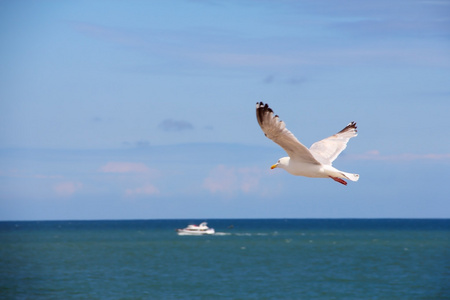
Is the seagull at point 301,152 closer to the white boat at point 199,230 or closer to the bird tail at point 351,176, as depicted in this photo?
the bird tail at point 351,176

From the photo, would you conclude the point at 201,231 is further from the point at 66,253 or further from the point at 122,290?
the point at 122,290

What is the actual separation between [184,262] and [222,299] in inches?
1062

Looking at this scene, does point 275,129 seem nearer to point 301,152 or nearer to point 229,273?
point 301,152

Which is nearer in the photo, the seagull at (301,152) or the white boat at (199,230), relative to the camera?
the seagull at (301,152)

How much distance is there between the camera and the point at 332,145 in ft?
64.5

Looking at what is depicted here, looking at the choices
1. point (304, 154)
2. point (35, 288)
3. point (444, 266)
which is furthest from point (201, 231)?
point (304, 154)

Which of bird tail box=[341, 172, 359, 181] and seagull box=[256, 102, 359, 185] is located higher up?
seagull box=[256, 102, 359, 185]

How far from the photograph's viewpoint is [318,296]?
165ft

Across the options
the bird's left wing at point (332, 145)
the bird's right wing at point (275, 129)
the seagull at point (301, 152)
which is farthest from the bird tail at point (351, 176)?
the bird's left wing at point (332, 145)

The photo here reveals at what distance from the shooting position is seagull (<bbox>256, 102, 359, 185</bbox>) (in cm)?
1544

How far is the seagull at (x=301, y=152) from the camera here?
15.4m

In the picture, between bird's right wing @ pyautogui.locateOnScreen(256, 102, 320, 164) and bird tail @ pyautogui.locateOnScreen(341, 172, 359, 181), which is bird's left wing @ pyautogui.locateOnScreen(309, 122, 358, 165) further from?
bird's right wing @ pyautogui.locateOnScreen(256, 102, 320, 164)

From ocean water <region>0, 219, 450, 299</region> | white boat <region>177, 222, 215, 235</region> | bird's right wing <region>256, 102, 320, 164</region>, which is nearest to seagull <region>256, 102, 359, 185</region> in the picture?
bird's right wing <region>256, 102, 320, 164</region>

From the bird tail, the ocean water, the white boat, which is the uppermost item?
Answer: the white boat
